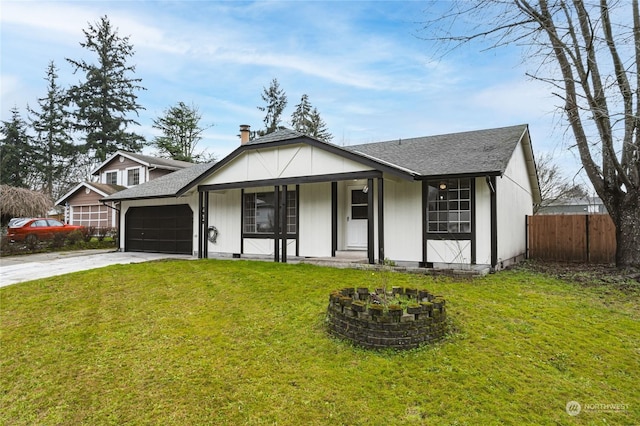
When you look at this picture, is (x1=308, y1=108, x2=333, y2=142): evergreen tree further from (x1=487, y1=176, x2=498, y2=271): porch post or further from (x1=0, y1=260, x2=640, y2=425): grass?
(x1=0, y1=260, x2=640, y2=425): grass

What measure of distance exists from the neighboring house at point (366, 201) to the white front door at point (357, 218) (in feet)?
0.10

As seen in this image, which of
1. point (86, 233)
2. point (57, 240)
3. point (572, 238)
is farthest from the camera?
point (86, 233)

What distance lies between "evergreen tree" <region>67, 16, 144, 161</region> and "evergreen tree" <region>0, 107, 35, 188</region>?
195 inches

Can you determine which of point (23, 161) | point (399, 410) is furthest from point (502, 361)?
point (23, 161)

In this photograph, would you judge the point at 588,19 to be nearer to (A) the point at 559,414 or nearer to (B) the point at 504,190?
(B) the point at 504,190

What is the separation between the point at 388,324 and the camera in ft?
12.4

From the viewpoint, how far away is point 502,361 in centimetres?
350

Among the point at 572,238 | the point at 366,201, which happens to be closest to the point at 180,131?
the point at 366,201

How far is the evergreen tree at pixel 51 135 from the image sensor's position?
3209 cm

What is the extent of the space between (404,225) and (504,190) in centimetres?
282

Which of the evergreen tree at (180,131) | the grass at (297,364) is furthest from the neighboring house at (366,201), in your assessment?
the evergreen tree at (180,131)

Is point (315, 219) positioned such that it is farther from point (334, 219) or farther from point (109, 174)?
point (109, 174)

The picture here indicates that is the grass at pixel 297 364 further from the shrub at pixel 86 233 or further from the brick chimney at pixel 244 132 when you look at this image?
the shrub at pixel 86 233

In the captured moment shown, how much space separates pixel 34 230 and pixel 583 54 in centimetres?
2127
